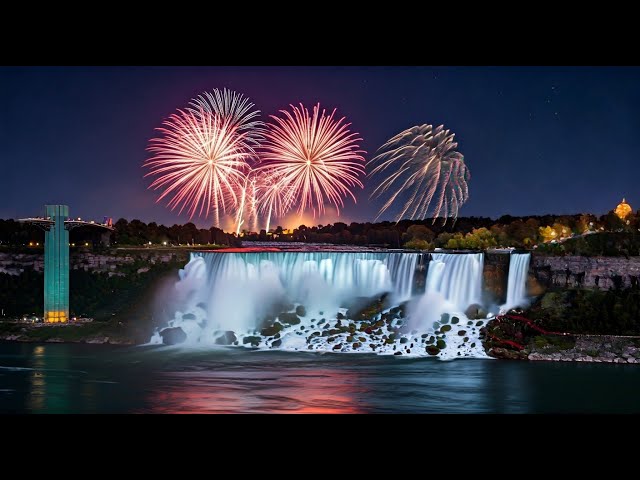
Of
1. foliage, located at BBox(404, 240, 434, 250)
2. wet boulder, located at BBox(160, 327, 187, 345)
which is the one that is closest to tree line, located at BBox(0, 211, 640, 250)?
foliage, located at BBox(404, 240, 434, 250)

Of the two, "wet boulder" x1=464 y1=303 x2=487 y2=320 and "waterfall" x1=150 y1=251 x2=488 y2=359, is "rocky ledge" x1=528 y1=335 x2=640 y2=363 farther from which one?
"wet boulder" x1=464 y1=303 x2=487 y2=320

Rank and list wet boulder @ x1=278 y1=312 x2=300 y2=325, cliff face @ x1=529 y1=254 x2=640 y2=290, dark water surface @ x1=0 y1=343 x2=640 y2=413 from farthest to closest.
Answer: wet boulder @ x1=278 y1=312 x2=300 y2=325 < cliff face @ x1=529 y1=254 x2=640 y2=290 < dark water surface @ x1=0 y1=343 x2=640 y2=413

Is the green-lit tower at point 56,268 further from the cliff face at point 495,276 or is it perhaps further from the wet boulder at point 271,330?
the cliff face at point 495,276

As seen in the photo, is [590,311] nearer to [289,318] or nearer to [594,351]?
[594,351]

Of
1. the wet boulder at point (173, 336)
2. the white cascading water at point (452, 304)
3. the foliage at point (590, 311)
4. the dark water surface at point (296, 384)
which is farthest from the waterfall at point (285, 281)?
the foliage at point (590, 311)
